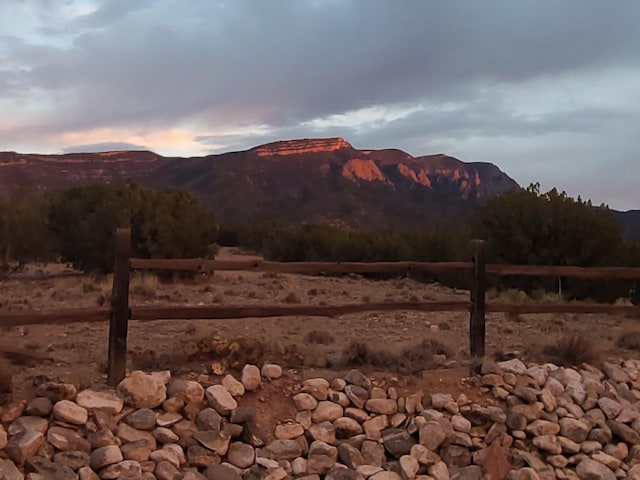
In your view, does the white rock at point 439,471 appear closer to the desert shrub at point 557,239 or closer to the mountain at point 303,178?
the desert shrub at point 557,239

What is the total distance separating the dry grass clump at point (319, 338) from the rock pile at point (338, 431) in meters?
2.41

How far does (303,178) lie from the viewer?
299ft

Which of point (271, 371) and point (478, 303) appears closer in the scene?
point (271, 371)

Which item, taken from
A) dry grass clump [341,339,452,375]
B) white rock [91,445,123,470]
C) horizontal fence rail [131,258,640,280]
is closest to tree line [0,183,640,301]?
horizontal fence rail [131,258,640,280]

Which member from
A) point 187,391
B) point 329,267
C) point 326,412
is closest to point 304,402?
point 326,412

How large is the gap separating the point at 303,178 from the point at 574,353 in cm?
8297

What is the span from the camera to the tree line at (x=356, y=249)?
18.4 m

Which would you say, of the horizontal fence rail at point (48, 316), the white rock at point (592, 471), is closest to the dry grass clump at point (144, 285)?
the horizontal fence rail at point (48, 316)

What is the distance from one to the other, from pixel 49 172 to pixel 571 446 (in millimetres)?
85084

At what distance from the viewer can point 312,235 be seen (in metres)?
33.6

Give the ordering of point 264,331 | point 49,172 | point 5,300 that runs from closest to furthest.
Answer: point 264,331 < point 5,300 < point 49,172

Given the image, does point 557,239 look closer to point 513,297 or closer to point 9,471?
point 513,297

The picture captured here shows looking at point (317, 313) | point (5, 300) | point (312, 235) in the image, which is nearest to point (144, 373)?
point (317, 313)

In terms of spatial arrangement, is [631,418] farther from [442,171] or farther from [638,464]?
[442,171]
